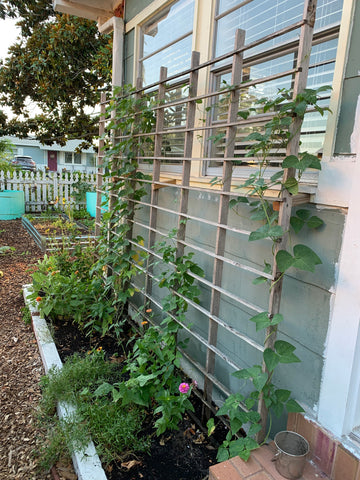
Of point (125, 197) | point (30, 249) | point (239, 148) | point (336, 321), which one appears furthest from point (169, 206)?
point (30, 249)

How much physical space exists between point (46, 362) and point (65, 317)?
33.8 inches

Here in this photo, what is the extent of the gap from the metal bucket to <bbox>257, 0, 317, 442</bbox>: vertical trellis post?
11 centimetres

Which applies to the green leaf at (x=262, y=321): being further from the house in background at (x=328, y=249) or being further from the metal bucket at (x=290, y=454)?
the metal bucket at (x=290, y=454)

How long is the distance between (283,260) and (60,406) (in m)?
1.81

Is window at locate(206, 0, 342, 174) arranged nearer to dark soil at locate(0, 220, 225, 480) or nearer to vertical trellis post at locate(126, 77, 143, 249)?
vertical trellis post at locate(126, 77, 143, 249)

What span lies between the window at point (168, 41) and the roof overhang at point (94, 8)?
2.32ft

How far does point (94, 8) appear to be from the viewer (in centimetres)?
421

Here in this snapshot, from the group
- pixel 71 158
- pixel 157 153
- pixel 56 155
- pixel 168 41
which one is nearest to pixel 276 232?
pixel 157 153

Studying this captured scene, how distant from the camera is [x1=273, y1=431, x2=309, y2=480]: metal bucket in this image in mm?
1439

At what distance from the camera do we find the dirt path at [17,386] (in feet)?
6.45

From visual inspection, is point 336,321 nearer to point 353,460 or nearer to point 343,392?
point 343,392

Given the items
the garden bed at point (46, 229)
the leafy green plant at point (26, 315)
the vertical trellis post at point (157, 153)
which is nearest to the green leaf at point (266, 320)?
the vertical trellis post at point (157, 153)

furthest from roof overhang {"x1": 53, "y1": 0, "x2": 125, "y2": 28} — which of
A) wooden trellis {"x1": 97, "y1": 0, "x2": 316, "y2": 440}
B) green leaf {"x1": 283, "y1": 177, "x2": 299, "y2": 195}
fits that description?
green leaf {"x1": 283, "y1": 177, "x2": 299, "y2": 195}

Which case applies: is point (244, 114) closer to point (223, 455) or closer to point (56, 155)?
point (223, 455)
